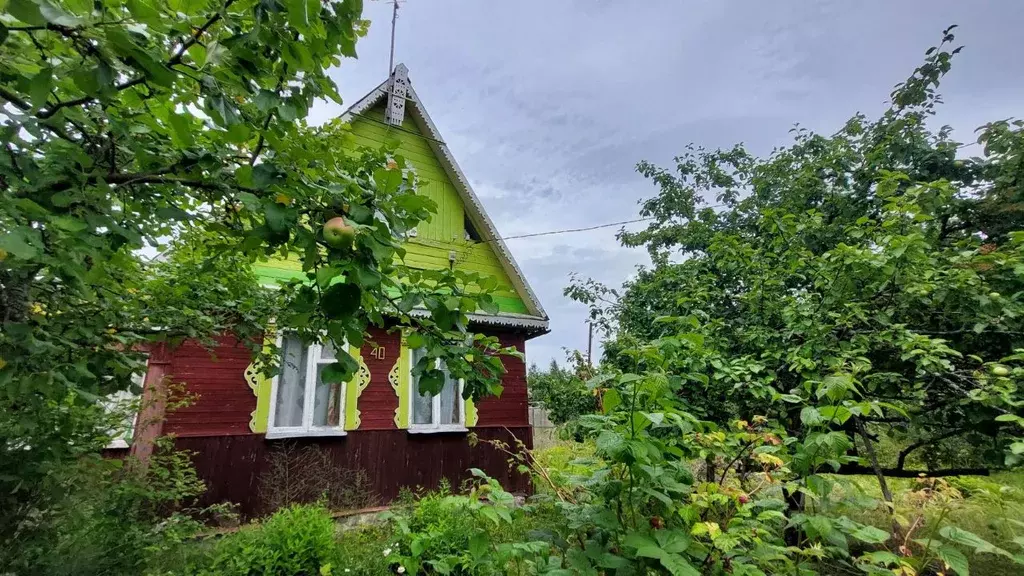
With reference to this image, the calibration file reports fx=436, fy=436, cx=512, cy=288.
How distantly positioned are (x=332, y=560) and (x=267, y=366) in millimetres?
1880

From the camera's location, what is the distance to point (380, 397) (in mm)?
6219

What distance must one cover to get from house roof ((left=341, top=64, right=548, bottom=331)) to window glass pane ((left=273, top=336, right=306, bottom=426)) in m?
3.18

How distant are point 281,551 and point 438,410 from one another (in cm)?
332

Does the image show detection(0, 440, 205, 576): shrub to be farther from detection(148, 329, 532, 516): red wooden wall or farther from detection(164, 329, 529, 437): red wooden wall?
detection(164, 329, 529, 437): red wooden wall

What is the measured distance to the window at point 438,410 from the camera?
6.39 metres

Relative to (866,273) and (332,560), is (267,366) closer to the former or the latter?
(332,560)

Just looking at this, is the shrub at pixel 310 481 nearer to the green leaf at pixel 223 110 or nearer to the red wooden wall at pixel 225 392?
the red wooden wall at pixel 225 392

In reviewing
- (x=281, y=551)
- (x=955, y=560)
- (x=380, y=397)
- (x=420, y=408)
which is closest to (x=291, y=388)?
(x=380, y=397)

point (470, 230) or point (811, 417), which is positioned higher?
point (470, 230)

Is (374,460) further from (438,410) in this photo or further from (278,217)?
(278,217)

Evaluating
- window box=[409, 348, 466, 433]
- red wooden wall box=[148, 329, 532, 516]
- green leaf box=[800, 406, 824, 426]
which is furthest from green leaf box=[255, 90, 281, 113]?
window box=[409, 348, 466, 433]

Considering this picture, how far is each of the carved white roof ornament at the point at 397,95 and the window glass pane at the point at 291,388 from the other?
12.9 feet

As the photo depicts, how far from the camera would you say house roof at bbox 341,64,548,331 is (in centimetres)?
727

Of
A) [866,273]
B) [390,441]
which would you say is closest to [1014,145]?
[866,273]
